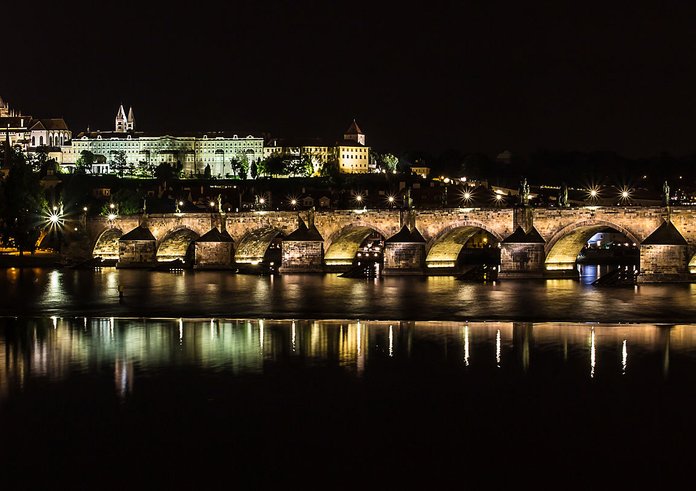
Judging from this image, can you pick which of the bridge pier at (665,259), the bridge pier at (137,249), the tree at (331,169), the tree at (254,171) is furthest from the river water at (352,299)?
the tree at (254,171)

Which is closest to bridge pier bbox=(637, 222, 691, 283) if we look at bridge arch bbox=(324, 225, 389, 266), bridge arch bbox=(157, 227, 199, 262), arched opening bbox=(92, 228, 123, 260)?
bridge arch bbox=(324, 225, 389, 266)

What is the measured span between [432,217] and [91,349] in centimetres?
2792

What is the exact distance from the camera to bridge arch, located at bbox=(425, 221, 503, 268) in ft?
168

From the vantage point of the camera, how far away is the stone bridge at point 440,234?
44219mm

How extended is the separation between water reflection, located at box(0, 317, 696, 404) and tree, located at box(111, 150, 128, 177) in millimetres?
131283

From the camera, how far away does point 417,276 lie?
1993 inches

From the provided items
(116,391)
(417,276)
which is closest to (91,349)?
(116,391)

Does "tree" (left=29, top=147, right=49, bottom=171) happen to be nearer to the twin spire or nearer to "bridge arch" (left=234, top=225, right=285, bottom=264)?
the twin spire

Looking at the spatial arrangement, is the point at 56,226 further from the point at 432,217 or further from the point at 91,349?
the point at 91,349

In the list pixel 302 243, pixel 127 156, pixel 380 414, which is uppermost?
pixel 127 156

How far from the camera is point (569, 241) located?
4944 cm

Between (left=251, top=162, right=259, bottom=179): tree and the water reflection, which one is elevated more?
(left=251, top=162, right=259, bottom=179): tree

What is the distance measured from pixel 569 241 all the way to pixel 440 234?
6.84 m

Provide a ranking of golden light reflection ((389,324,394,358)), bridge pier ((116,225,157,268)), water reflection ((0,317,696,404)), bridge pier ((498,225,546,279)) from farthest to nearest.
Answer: bridge pier ((116,225,157,268)) < bridge pier ((498,225,546,279)) < golden light reflection ((389,324,394,358)) < water reflection ((0,317,696,404))
